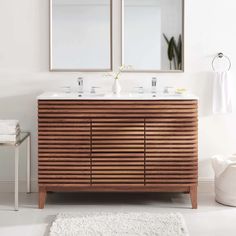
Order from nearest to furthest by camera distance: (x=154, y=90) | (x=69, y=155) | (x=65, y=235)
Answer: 1. (x=65, y=235)
2. (x=69, y=155)
3. (x=154, y=90)

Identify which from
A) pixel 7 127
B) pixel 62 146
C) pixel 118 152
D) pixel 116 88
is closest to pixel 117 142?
pixel 118 152

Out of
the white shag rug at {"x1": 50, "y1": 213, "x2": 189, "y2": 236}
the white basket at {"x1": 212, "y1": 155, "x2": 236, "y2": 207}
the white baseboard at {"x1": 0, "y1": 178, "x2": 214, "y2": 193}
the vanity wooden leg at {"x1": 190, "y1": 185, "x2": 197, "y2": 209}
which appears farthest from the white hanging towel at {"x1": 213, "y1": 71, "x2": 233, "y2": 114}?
the white shag rug at {"x1": 50, "y1": 213, "x2": 189, "y2": 236}

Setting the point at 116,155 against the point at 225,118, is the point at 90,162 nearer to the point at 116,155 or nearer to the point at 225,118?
the point at 116,155

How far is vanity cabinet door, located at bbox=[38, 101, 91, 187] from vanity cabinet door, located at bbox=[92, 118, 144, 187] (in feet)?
0.22

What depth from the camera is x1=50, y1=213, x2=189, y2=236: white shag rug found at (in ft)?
13.1

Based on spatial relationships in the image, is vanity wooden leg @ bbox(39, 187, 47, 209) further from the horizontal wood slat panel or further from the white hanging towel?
the white hanging towel

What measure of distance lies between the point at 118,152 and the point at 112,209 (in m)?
0.43

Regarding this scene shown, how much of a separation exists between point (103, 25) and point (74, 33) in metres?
0.25

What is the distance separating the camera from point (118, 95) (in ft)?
15.7

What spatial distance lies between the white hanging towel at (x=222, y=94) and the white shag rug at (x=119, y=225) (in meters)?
1.07

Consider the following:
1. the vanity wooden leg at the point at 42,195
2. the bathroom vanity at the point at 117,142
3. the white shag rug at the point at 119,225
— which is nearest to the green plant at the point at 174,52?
the bathroom vanity at the point at 117,142

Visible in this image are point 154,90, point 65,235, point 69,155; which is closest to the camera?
point 65,235

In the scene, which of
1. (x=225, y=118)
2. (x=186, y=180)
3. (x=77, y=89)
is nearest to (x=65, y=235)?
(x=186, y=180)

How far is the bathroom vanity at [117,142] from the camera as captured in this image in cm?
460
